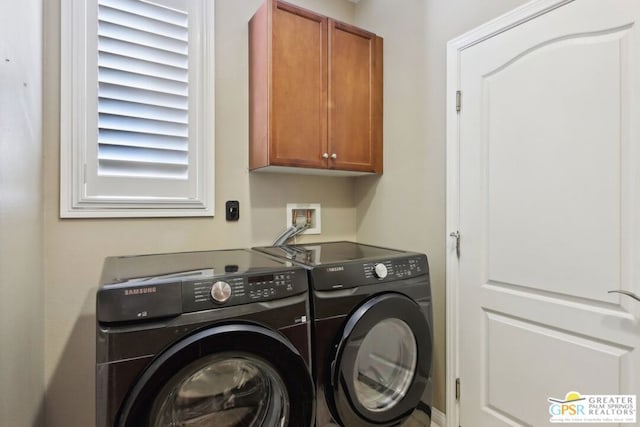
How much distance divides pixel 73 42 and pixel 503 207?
7.02 feet

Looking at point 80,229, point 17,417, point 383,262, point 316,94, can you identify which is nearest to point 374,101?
point 316,94

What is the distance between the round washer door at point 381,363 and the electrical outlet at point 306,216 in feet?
3.09

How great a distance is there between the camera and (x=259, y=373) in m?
1.22

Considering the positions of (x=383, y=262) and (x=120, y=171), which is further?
(x=120, y=171)

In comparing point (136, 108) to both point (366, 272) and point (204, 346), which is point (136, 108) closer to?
point (204, 346)

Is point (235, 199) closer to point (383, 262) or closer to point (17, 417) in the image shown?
point (383, 262)

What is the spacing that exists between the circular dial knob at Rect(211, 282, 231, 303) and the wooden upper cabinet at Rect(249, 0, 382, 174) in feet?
2.88

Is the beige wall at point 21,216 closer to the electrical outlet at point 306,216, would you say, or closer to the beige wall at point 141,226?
the beige wall at point 141,226

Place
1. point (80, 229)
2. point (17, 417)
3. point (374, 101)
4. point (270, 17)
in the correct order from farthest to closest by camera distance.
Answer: point (374, 101) → point (270, 17) → point (80, 229) → point (17, 417)

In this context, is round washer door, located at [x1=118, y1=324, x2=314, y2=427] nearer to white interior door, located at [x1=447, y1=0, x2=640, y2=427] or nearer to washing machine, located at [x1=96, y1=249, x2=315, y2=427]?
washing machine, located at [x1=96, y1=249, x2=315, y2=427]

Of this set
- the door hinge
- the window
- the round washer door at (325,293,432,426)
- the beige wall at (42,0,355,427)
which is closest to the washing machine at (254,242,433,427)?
the round washer door at (325,293,432,426)

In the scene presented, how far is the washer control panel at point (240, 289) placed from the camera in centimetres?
106

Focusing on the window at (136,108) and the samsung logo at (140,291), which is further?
the window at (136,108)

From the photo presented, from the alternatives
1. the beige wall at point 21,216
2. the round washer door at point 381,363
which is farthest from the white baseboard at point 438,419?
the beige wall at point 21,216
